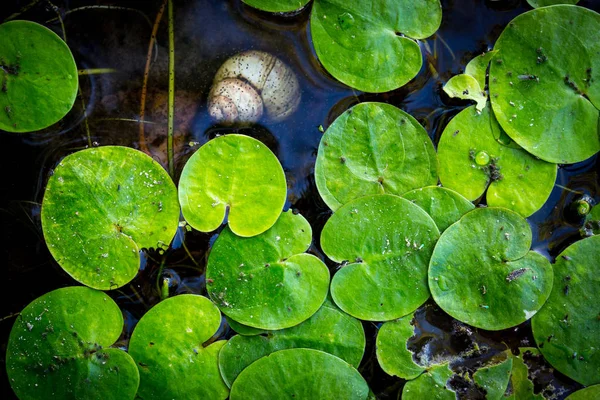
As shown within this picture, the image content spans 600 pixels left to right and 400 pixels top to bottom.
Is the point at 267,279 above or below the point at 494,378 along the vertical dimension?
above

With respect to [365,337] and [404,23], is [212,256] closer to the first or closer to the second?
[365,337]

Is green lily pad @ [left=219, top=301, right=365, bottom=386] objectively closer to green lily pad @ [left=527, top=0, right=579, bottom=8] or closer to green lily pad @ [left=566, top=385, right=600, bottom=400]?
green lily pad @ [left=566, top=385, right=600, bottom=400]

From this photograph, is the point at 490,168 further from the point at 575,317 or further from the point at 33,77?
the point at 33,77

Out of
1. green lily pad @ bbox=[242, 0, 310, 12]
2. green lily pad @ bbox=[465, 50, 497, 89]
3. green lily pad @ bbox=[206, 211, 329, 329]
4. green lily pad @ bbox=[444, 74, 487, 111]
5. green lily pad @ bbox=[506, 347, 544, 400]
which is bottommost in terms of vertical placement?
green lily pad @ bbox=[506, 347, 544, 400]

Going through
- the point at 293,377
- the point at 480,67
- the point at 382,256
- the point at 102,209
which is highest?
the point at 480,67

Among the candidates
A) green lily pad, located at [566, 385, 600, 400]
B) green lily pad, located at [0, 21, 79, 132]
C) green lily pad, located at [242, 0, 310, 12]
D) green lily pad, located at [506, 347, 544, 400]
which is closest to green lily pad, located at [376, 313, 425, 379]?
green lily pad, located at [506, 347, 544, 400]

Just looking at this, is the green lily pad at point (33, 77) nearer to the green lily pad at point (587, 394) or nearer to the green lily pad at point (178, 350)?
the green lily pad at point (178, 350)

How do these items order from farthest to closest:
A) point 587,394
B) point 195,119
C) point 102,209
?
point 195,119 < point 587,394 < point 102,209

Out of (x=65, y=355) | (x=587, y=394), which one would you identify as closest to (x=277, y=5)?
(x=65, y=355)
